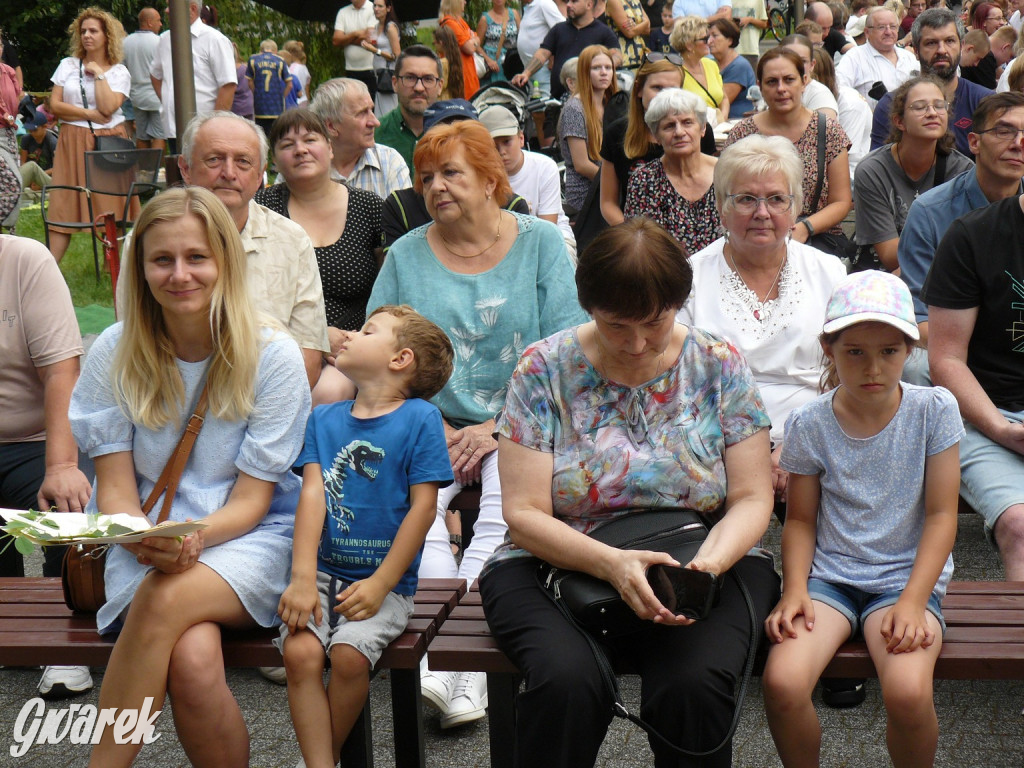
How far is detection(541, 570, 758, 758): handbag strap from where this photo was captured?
2438 millimetres

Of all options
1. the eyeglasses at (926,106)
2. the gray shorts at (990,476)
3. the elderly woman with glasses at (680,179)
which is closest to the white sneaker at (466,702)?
the gray shorts at (990,476)

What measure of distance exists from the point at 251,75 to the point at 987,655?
1264cm

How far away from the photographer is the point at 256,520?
2957 millimetres

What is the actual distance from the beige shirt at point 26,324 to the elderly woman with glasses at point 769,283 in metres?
2.08

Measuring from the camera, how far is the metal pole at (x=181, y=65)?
596 cm

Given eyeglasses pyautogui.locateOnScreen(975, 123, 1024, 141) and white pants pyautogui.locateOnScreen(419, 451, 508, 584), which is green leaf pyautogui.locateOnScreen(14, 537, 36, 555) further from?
eyeglasses pyautogui.locateOnScreen(975, 123, 1024, 141)


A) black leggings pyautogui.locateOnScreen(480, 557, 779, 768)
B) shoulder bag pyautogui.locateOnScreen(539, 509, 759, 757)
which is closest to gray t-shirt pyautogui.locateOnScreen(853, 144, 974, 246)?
shoulder bag pyautogui.locateOnScreen(539, 509, 759, 757)

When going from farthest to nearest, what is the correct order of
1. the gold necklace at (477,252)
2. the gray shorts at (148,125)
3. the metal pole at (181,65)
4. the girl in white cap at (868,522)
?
the gray shorts at (148,125) < the metal pole at (181,65) < the gold necklace at (477,252) < the girl in white cap at (868,522)

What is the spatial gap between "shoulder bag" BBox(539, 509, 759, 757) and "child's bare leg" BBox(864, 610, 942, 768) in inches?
11.5

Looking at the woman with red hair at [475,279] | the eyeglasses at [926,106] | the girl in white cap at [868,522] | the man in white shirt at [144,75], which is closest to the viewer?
the girl in white cap at [868,522]

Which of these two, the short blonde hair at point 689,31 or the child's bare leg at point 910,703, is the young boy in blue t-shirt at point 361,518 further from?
the short blonde hair at point 689,31

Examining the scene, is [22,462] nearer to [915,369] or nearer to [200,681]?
[200,681]

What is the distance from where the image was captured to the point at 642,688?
2506 millimetres

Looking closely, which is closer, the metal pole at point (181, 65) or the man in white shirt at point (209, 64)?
the metal pole at point (181, 65)
